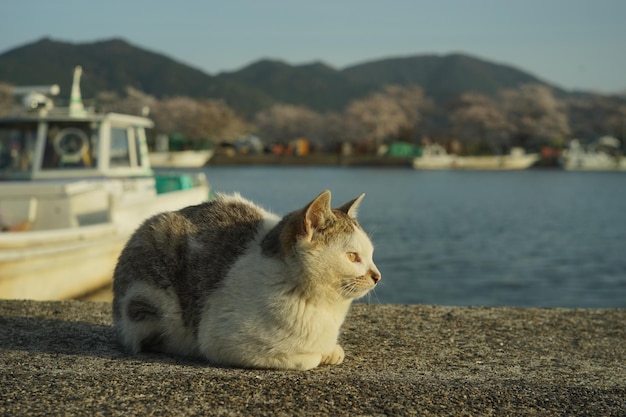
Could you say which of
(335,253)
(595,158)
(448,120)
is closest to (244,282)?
(335,253)

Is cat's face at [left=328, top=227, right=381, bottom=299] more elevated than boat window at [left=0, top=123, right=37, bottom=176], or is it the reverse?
boat window at [left=0, top=123, right=37, bottom=176]

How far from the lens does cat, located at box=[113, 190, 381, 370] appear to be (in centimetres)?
364

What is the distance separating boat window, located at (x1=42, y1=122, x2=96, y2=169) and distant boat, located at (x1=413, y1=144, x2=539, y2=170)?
73.3 meters

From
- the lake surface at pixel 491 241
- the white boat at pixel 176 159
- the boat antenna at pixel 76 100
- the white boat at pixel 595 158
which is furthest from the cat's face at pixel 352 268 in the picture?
the white boat at pixel 595 158

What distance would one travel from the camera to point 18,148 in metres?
13.3

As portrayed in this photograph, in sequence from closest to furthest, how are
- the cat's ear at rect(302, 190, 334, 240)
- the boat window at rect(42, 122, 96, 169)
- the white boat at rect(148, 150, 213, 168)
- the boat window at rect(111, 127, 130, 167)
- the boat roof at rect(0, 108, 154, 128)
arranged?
the cat's ear at rect(302, 190, 334, 240)
the boat roof at rect(0, 108, 154, 128)
the boat window at rect(42, 122, 96, 169)
the boat window at rect(111, 127, 130, 167)
the white boat at rect(148, 150, 213, 168)

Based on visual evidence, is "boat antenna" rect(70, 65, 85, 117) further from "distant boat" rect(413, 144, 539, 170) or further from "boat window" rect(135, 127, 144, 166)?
"distant boat" rect(413, 144, 539, 170)

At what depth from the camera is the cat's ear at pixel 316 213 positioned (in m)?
3.56

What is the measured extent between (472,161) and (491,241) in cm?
6213

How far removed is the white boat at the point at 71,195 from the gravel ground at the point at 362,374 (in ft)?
14.0

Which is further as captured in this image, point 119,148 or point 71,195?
point 119,148

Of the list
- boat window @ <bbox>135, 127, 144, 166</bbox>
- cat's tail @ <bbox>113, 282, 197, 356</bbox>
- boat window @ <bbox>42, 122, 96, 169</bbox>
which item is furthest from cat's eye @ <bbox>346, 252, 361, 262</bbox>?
boat window @ <bbox>135, 127, 144, 166</bbox>

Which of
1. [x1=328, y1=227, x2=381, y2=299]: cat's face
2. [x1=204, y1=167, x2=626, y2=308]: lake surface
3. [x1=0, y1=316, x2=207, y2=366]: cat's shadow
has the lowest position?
[x1=204, y1=167, x2=626, y2=308]: lake surface

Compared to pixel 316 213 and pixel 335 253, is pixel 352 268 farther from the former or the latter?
pixel 316 213
